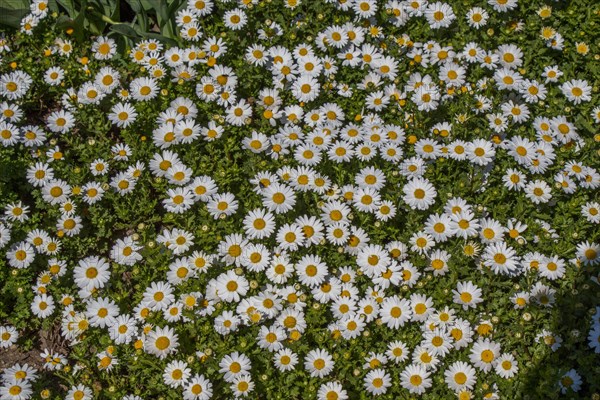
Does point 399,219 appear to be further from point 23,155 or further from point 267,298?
point 23,155

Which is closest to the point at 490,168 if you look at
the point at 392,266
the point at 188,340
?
the point at 392,266

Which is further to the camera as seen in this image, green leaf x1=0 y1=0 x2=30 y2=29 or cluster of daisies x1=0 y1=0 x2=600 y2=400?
green leaf x1=0 y1=0 x2=30 y2=29

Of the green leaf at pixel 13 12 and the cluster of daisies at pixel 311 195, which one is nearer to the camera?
the cluster of daisies at pixel 311 195

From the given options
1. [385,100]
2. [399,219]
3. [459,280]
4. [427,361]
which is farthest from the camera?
[385,100]

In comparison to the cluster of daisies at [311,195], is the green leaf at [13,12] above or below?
above

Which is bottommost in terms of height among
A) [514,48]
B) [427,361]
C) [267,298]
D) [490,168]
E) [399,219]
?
[427,361]

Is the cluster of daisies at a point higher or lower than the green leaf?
lower

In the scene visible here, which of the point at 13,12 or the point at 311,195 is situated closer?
the point at 311,195

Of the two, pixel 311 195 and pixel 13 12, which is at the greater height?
pixel 13 12
